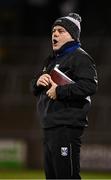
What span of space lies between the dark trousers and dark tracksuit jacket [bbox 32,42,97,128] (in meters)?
0.05

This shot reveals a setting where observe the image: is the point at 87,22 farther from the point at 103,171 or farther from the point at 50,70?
the point at 50,70

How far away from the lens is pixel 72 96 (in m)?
4.96

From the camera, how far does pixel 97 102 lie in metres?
14.6

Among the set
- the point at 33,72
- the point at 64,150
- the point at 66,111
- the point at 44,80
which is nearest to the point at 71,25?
the point at 44,80

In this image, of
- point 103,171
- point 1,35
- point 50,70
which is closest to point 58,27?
point 50,70

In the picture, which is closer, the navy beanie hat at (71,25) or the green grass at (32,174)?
the navy beanie hat at (71,25)

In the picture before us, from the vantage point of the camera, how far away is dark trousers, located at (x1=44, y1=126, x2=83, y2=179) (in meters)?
4.94

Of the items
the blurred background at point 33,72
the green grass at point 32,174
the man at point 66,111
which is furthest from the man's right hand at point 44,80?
the blurred background at point 33,72

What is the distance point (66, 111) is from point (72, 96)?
0.12 m

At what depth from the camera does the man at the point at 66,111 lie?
16.2 ft

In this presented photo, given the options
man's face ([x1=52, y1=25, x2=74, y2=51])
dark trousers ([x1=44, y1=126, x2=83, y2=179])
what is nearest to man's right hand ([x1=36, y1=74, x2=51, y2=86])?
man's face ([x1=52, y1=25, x2=74, y2=51])

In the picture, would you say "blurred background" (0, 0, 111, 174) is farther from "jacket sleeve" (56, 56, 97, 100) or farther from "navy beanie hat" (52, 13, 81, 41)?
"jacket sleeve" (56, 56, 97, 100)

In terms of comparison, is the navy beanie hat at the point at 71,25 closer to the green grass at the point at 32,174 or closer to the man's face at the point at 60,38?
the man's face at the point at 60,38

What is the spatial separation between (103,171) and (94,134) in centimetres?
75
